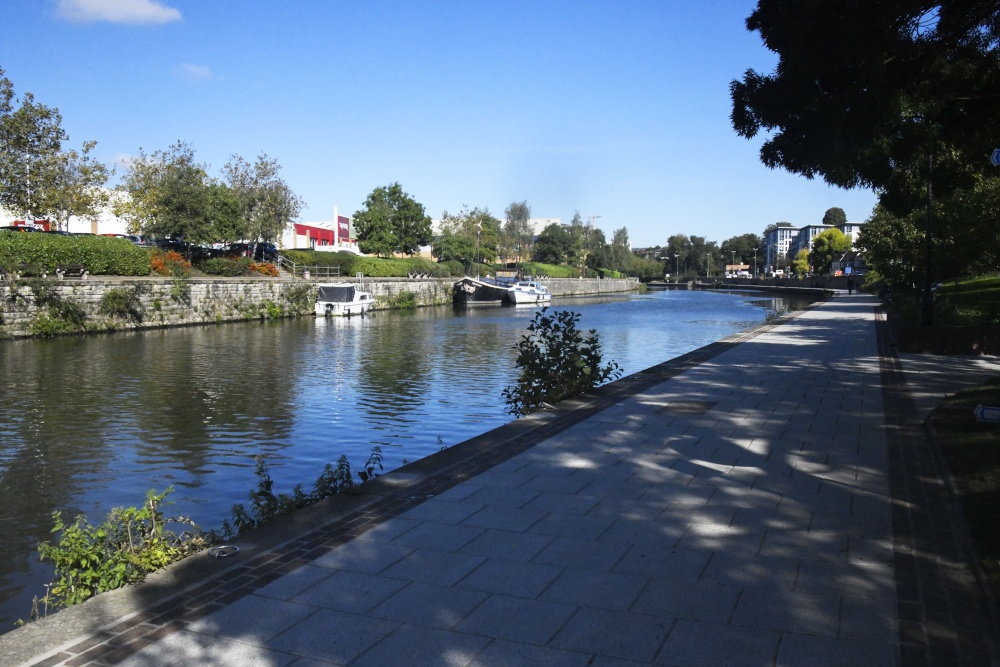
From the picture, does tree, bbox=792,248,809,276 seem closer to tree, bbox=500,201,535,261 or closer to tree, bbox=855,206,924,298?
tree, bbox=500,201,535,261

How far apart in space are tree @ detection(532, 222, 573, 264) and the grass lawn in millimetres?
103905

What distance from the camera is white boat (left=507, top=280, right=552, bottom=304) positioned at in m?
58.8

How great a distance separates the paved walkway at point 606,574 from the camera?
3.69 metres

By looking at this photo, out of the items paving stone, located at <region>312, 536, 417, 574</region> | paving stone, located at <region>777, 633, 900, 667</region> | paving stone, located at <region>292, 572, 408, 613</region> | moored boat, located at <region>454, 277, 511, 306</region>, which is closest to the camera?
paving stone, located at <region>777, 633, 900, 667</region>

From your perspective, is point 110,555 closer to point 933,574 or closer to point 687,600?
point 687,600

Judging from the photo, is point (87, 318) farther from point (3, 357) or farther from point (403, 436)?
point (403, 436)

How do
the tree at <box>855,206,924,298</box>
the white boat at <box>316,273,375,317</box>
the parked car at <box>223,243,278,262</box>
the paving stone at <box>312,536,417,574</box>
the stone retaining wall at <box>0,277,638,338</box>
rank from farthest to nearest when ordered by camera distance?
the parked car at <box>223,243,278,262</box>, the white boat at <box>316,273,375,317</box>, the stone retaining wall at <box>0,277,638,338</box>, the tree at <box>855,206,924,298</box>, the paving stone at <box>312,536,417,574</box>

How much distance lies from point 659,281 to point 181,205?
383ft

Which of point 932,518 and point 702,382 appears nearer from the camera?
point 932,518

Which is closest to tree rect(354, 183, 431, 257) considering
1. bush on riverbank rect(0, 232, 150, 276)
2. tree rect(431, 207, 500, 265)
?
tree rect(431, 207, 500, 265)

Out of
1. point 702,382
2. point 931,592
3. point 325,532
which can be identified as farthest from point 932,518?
point 702,382

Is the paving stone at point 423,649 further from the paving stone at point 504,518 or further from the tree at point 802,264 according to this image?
the tree at point 802,264

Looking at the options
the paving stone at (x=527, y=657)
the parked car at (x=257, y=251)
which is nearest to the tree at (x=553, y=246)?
the parked car at (x=257, y=251)

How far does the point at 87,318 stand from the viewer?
94.6ft
